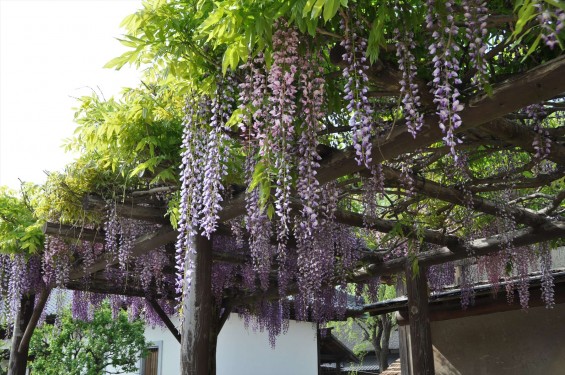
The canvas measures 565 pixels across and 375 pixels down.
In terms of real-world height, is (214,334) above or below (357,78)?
below

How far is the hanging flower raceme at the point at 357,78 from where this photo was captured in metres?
2.71

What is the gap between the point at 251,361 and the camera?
1338cm

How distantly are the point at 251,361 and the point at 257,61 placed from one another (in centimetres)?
1129

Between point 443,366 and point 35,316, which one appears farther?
point 443,366

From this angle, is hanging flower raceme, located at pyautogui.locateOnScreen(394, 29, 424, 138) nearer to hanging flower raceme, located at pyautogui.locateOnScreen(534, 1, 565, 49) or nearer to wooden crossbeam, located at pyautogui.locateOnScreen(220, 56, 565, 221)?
wooden crossbeam, located at pyautogui.locateOnScreen(220, 56, 565, 221)

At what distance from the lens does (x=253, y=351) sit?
44.2 feet

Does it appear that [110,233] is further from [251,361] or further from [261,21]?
[251,361]

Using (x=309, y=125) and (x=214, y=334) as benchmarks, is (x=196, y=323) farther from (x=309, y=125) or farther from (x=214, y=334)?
(x=214, y=334)

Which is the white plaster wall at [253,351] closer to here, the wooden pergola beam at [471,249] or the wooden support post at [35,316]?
the wooden support post at [35,316]

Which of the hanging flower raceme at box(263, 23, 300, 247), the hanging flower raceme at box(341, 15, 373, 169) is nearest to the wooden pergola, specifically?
the hanging flower raceme at box(341, 15, 373, 169)

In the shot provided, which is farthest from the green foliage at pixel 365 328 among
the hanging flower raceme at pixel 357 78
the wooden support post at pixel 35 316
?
the hanging flower raceme at pixel 357 78

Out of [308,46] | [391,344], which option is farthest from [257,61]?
[391,344]

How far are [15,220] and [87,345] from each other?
412cm

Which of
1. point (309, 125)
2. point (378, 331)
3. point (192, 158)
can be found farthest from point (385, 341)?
point (309, 125)
